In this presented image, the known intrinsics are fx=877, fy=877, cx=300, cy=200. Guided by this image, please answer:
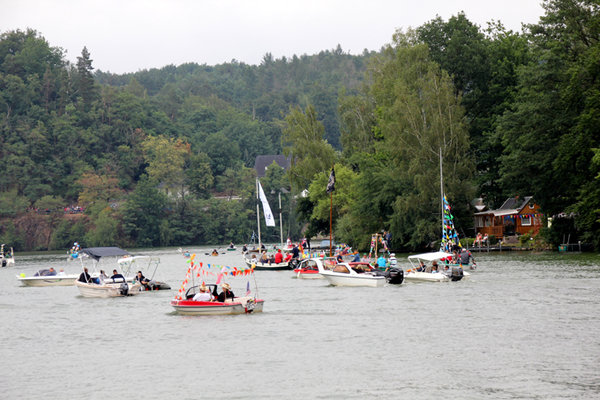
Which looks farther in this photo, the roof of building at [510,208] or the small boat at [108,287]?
the roof of building at [510,208]

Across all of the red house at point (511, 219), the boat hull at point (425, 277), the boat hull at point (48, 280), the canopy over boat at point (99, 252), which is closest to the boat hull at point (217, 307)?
the boat hull at point (425, 277)

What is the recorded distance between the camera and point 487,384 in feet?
83.1

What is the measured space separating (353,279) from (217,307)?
16816mm

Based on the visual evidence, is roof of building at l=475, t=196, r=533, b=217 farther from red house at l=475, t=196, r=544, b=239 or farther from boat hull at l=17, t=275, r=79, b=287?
boat hull at l=17, t=275, r=79, b=287

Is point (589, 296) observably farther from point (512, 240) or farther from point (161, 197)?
point (161, 197)

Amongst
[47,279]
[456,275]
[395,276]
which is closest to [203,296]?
[395,276]

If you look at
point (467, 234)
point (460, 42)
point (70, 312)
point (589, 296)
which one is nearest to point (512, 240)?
point (467, 234)

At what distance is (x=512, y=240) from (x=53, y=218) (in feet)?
373

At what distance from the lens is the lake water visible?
85.0 feet

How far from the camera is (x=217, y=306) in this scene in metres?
41.4

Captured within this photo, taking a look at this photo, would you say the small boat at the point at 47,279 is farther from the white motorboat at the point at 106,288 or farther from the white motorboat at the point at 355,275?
the white motorboat at the point at 355,275

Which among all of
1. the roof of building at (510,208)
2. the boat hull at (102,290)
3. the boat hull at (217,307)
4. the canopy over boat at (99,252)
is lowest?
the boat hull at (217,307)

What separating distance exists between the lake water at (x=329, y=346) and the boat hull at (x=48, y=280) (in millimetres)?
19018

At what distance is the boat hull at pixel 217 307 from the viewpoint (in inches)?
1634
